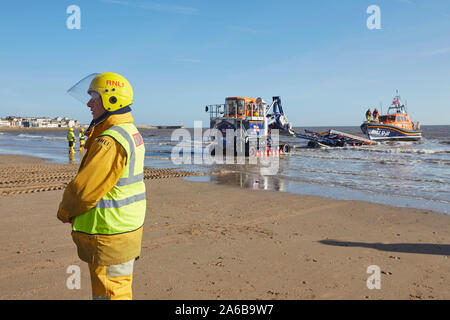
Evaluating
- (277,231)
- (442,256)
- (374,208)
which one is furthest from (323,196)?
(442,256)

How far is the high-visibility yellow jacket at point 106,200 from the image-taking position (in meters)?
2.08

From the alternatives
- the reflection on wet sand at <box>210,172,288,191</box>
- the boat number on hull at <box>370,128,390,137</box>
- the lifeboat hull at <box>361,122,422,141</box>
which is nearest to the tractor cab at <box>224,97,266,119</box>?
the reflection on wet sand at <box>210,172,288,191</box>

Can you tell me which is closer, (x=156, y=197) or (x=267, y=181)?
(x=156, y=197)

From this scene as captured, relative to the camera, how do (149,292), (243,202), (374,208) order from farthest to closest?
(243,202)
(374,208)
(149,292)

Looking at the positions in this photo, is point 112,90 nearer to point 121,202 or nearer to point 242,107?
point 121,202

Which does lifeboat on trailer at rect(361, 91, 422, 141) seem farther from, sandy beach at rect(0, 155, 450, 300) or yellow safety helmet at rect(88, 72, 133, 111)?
yellow safety helmet at rect(88, 72, 133, 111)

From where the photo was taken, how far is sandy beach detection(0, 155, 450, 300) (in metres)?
3.88

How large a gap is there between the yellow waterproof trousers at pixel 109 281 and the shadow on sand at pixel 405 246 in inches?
159

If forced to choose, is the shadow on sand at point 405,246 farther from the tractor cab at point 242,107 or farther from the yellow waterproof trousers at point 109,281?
the tractor cab at point 242,107

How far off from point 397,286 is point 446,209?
17.8ft

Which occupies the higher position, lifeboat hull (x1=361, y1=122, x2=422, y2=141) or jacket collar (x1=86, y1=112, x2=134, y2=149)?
lifeboat hull (x1=361, y1=122, x2=422, y2=141)

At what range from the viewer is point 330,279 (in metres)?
4.15

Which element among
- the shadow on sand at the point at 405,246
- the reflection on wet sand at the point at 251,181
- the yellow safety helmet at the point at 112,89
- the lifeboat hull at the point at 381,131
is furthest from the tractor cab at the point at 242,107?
the yellow safety helmet at the point at 112,89
